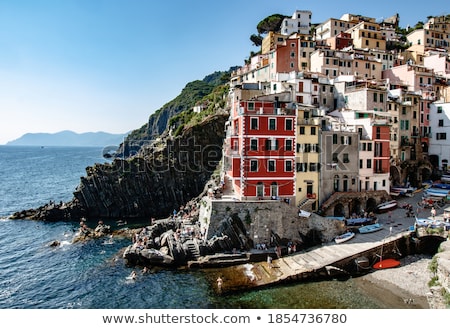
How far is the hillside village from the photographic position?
36844 millimetres

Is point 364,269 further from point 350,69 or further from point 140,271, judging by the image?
point 350,69

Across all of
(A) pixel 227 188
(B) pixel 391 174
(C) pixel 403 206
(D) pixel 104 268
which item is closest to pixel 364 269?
(C) pixel 403 206

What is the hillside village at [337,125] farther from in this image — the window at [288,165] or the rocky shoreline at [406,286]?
the rocky shoreline at [406,286]

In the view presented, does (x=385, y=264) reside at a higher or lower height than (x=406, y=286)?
higher

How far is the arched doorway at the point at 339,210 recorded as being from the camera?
39.5m

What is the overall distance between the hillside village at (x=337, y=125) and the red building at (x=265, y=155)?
113mm

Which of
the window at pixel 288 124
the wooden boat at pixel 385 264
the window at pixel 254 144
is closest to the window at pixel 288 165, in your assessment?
the window at pixel 288 124

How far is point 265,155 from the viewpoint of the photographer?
36.6 meters

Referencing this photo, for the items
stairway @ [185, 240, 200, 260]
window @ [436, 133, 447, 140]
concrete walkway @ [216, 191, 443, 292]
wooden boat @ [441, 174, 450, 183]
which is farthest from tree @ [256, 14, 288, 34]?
stairway @ [185, 240, 200, 260]

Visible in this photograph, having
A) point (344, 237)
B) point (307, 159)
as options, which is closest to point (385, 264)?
point (344, 237)

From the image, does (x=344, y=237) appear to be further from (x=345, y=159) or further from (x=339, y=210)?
(x=345, y=159)

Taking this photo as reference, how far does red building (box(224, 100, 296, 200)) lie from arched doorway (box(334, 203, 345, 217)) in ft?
21.3

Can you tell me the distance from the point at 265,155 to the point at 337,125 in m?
11.0

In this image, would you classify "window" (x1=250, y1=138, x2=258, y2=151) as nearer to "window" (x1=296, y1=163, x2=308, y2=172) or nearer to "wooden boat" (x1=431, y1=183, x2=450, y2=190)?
"window" (x1=296, y1=163, x2=308, y2=172)
